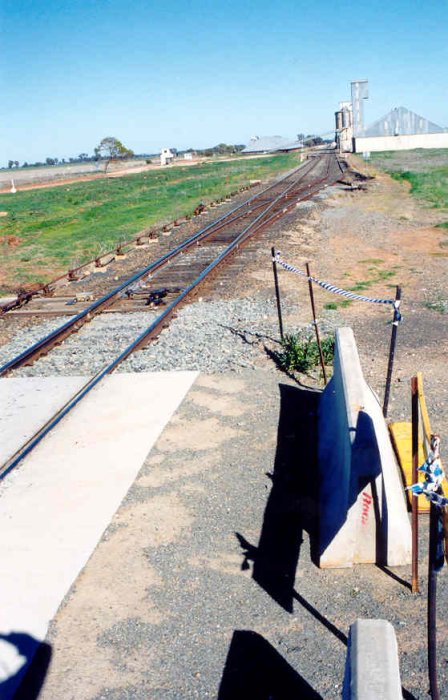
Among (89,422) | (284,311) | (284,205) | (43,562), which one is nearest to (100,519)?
(43,562)

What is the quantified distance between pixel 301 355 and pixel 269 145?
167605mm

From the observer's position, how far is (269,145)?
167500mm

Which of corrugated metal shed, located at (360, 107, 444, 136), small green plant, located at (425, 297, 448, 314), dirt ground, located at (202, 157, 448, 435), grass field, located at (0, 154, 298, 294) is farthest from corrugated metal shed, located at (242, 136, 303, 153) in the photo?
small green plant, located at (425, 297, 448, 314)

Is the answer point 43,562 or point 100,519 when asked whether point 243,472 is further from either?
point 43,562

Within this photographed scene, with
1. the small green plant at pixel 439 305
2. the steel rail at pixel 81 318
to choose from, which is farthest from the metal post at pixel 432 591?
the small green plant at pixel 439 305

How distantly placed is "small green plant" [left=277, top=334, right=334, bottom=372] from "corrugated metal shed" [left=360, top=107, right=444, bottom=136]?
13016 centimetres

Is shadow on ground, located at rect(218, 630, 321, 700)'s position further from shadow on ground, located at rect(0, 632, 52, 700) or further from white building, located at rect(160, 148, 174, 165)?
white building, located at rect(160, 148, 174, 165)

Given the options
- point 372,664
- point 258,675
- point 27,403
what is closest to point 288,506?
point 258,675

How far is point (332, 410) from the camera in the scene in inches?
280

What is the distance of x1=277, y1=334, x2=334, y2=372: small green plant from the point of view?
955 cm

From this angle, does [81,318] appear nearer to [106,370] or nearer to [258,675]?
[106,370]

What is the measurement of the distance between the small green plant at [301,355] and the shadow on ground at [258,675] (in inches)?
213

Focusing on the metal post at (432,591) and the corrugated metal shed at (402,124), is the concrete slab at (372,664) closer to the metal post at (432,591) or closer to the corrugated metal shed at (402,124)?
the metal post at (432,591)

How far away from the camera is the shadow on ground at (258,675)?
4.10 metres
